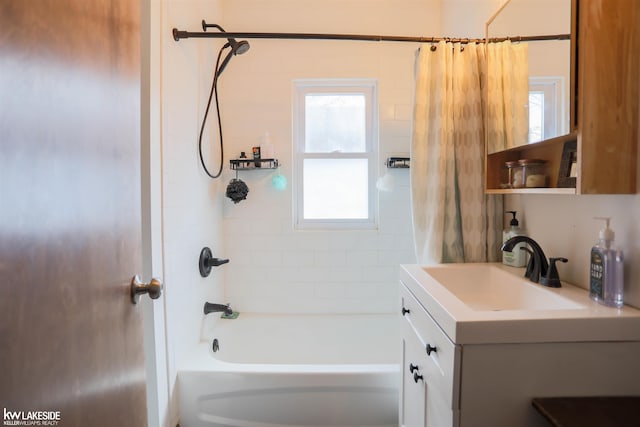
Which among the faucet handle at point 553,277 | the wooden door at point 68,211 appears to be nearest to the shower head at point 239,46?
the wooden door at point 68,211

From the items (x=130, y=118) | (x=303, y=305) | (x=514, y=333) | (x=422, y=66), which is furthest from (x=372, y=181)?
(x=130, y=118)

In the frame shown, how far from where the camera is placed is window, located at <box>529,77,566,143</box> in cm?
97

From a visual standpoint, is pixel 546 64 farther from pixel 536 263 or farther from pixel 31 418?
pixel 31 418

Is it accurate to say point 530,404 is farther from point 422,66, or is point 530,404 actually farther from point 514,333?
→ point 422,66

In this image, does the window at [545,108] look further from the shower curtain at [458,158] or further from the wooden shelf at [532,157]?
the shower curtain at [458,158]

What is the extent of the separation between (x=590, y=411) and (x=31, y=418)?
1110 mm

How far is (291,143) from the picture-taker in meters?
2.15

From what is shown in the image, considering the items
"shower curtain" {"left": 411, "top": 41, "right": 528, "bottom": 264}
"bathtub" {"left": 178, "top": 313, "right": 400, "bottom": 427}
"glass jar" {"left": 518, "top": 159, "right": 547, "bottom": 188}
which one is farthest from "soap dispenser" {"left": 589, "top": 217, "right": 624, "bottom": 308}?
"bathtub" {"left": 178, "top": 313, "right": 400, "bottom": 427}

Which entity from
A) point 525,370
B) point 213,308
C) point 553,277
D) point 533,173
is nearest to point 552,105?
point 533,173

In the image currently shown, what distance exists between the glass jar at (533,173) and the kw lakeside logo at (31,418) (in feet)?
4.94

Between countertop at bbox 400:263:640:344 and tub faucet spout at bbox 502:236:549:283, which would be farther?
tub faucet spout at bbox 502:236:549:283


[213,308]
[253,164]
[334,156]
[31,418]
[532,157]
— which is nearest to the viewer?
[31,418]

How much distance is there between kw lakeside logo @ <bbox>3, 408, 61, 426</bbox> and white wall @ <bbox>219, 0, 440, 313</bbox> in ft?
5.60

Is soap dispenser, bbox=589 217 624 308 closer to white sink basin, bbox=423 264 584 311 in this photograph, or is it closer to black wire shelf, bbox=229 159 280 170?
white sink basin, bbox=423 264 584 311
